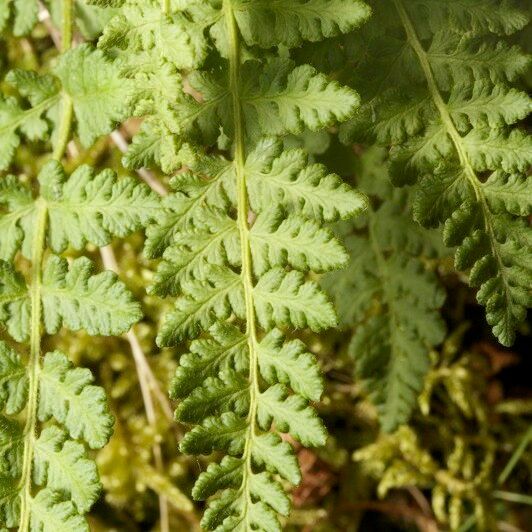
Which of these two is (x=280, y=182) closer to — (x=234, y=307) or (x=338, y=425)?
(x=234, y=307)

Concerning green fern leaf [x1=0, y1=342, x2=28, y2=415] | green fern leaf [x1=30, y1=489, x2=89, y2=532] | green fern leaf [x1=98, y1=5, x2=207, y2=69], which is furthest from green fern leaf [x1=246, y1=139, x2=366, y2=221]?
green fern leaf [x1=30, y1=489, x2=89, y2=532]

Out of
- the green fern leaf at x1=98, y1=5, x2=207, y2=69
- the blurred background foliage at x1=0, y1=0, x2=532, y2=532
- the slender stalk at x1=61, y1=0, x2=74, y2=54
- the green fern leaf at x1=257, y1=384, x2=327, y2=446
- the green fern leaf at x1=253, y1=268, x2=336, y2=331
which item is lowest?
the blurred background foliage at x1=0, y1=0, x2=532, y2=532

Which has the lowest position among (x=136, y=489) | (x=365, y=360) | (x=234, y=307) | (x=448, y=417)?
(x=136, y=489)

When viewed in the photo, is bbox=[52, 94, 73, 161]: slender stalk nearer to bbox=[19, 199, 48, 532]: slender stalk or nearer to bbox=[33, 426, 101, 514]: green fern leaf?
bbox=[19, 199, 48, 532]: slender stalk

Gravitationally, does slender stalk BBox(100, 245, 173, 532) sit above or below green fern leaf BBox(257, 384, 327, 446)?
below

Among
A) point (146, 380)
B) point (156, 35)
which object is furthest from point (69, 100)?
point (146, 380)

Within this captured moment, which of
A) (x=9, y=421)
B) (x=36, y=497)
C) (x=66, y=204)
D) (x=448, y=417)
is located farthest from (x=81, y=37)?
(x=448, y=417)

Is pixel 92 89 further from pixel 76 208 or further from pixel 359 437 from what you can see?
pixel 359 437
